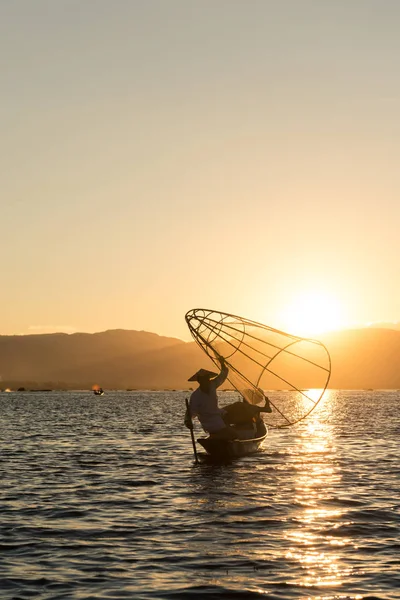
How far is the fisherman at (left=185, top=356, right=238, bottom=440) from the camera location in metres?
34.3

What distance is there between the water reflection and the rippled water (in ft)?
0.13

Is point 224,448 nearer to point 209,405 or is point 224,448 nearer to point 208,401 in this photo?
point 209,405

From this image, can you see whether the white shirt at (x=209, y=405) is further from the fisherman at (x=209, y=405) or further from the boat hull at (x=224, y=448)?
the boat hull at (x=224, y=448)

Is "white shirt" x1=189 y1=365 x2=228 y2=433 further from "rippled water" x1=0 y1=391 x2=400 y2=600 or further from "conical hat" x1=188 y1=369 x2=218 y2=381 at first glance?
"rippled water" x1=0 y1=391 x2=400 y2=600

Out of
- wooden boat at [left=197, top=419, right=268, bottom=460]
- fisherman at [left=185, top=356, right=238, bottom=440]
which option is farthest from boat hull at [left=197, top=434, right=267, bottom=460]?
fisherman at [left=185, top=356, right=238, bottom=440]

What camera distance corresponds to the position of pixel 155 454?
144 ft

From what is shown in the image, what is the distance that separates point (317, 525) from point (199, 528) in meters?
3.06

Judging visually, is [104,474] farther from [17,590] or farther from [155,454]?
[17,590]

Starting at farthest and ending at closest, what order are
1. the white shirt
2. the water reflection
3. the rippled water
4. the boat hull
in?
the boat hull
the white shirt
the water reflection
the rippled water

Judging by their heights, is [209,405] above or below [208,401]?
below

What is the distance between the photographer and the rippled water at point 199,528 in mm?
15859

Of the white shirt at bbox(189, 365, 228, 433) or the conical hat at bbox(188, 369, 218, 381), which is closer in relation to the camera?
the conical hat at bbox(188, 369, 218, 381)

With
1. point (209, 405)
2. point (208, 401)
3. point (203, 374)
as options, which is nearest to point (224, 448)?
point (209, 405)

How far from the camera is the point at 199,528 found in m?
21.5
